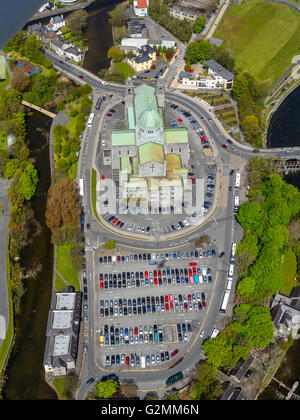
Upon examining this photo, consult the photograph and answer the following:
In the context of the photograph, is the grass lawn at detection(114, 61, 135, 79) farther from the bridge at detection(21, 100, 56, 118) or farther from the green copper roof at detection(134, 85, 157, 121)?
the bridge at detection(21, 100, 56, 118)

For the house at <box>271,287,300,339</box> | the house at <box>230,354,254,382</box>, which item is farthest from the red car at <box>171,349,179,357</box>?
the house at <box>271,287,300,339</box>

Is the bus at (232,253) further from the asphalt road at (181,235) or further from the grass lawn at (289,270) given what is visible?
the grass lawn at (289,270)

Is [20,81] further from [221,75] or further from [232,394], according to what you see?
[232,394]

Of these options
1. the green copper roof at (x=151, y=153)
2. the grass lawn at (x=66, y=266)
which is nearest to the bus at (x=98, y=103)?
the green copper roof at (x=151, y=153)

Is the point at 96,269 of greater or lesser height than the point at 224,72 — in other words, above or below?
below

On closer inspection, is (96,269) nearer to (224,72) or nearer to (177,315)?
(177,315)

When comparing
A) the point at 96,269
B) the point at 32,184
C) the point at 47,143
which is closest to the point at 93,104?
the point at 47,143
